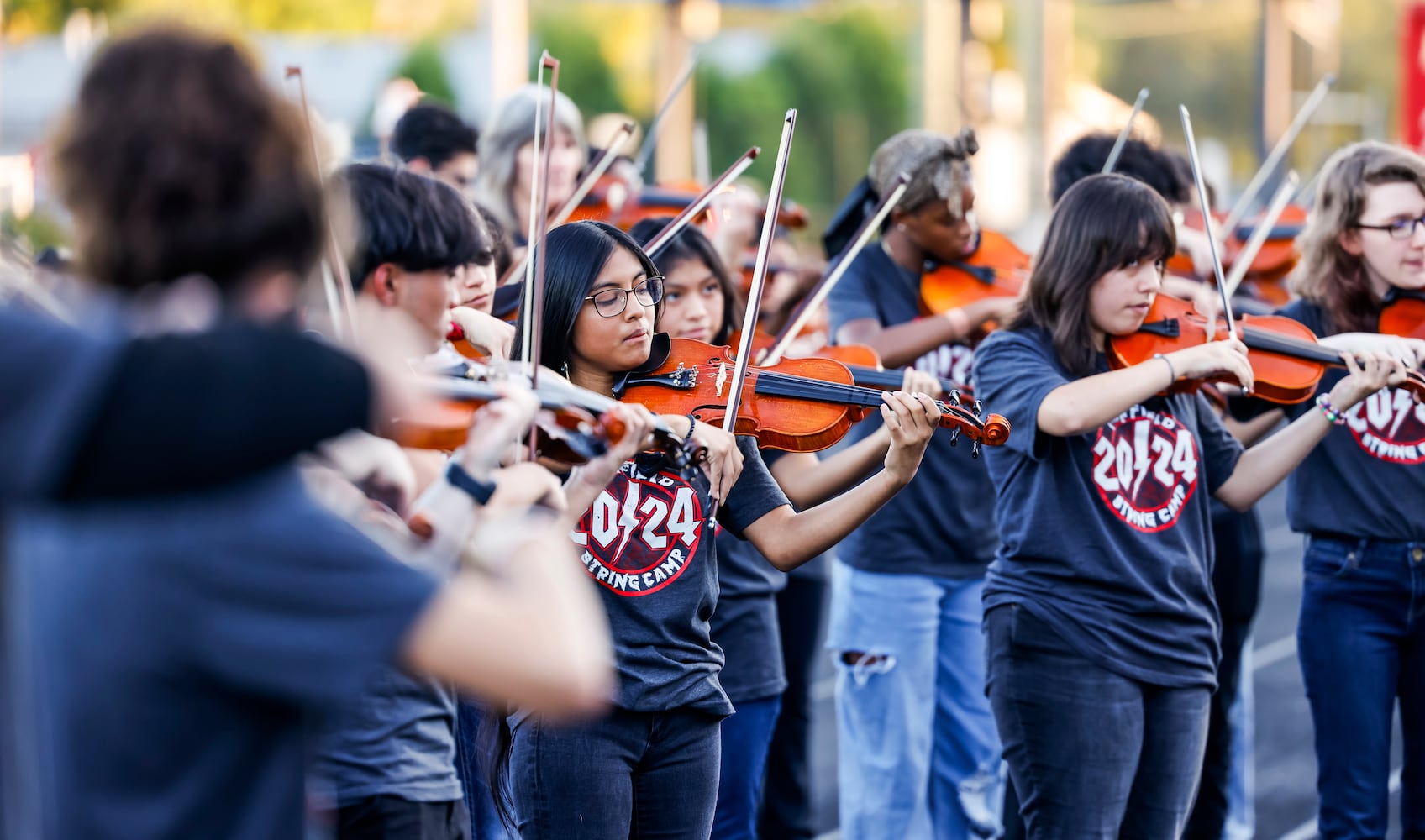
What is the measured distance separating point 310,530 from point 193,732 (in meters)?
0.18

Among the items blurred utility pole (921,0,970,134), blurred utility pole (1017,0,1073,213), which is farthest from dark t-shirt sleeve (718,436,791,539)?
blurred utility pole (1017,0,1073,213)

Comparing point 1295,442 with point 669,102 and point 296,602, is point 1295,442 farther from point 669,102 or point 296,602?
point 296,602

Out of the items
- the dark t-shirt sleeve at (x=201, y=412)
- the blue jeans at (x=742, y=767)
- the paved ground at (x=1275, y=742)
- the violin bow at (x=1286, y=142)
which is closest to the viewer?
the dark t-shirt sleeve at (x=201, y=412)

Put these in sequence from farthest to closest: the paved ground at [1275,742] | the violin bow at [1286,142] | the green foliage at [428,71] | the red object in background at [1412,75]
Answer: the green foliage at [428,71] → the red object in background at [1412,75] → the paved ground at [1275,742] → the violin bow at [1286,142]

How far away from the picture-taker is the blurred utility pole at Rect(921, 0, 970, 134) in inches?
544

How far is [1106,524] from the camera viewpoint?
2771 mm

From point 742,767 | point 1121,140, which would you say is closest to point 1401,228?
point 1121,140

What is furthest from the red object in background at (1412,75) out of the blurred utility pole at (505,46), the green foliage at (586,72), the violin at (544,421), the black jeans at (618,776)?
the green foliage at (586,72)

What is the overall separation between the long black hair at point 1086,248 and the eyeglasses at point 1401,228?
71 cm

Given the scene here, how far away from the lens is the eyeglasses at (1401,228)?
3326 mm

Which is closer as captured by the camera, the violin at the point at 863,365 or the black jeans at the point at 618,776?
the black jeans at the point at 618,776

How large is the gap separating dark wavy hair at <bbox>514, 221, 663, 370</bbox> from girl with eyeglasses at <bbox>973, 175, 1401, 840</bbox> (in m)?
0.86

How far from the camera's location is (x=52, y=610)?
3.78 feet

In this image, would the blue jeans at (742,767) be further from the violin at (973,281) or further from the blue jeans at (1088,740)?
the violin at (973,281)
